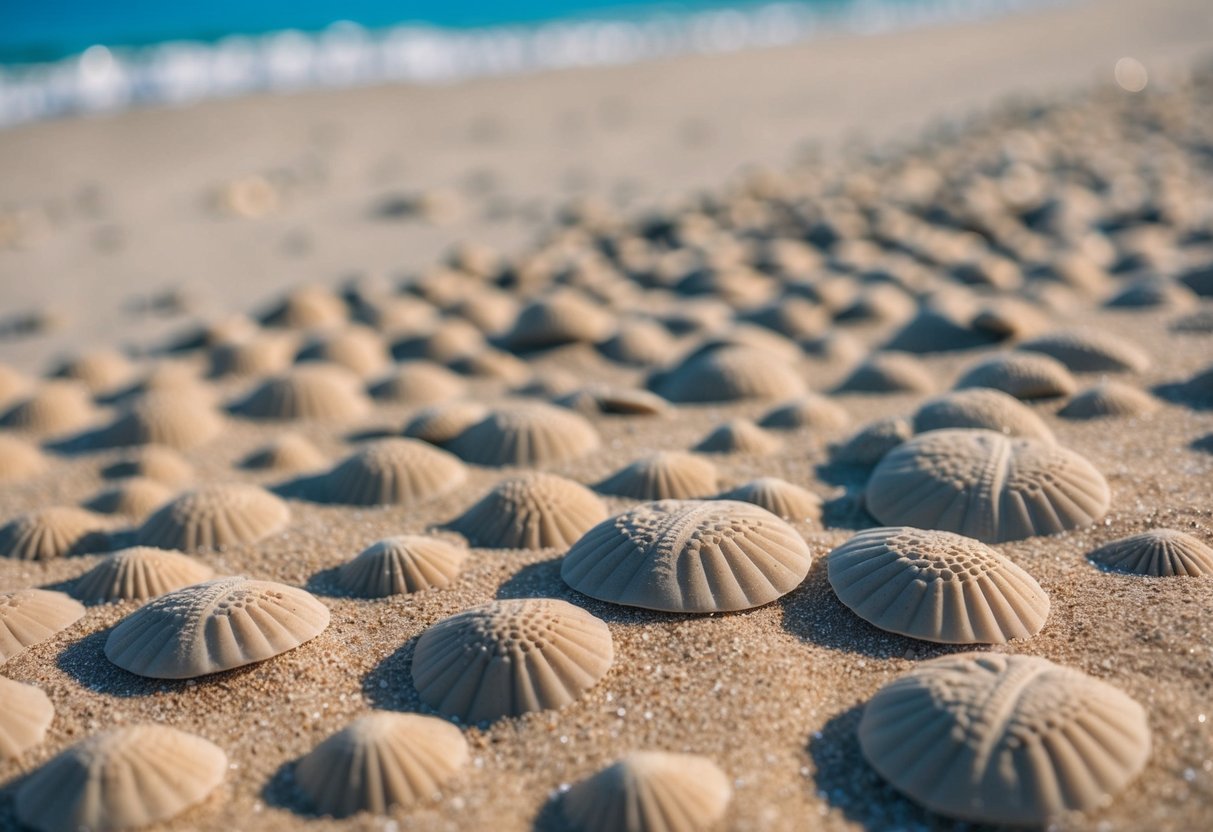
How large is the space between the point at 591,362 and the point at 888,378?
176 centimetres

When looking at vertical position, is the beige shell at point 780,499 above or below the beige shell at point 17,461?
below

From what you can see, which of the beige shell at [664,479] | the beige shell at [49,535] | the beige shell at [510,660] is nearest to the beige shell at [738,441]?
the beige shell at [664,479]

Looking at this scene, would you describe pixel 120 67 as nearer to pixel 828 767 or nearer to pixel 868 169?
pixel 868 169

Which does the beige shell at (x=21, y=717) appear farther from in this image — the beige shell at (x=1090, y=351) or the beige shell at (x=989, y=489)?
the beige shell at (x=1090, y=351)

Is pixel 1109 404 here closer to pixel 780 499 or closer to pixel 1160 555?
pixel 1160 555

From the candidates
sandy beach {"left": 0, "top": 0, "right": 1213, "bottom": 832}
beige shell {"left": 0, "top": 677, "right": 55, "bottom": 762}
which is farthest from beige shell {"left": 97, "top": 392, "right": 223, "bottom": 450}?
beige shell {"left": 0, "top": 677, "right": 55, "bottom": 762}

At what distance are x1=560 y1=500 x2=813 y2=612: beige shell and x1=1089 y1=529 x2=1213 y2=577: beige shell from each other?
0.92 m

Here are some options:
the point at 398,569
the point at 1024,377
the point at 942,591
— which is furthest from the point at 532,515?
the point at 1024,377

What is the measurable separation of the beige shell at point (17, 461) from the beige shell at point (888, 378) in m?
3.84

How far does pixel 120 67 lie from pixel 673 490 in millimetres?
20378

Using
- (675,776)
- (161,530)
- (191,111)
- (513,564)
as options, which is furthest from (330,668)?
(191,111)

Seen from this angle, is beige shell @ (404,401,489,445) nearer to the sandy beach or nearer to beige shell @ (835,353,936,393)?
the sandy beach

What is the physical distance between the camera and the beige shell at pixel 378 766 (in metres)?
2.26

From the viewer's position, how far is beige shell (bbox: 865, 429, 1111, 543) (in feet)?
10.7
